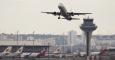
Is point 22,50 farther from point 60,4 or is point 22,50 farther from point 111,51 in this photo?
point 60,4

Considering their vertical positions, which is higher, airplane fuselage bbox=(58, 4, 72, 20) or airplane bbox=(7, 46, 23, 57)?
airplane fuselage bbox=(58, 4, 72, 20)

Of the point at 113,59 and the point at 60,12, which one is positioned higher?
the point at 60,12

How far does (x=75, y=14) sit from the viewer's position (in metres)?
78.0

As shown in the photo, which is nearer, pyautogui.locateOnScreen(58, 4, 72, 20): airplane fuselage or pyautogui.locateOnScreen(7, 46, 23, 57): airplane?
pyautogui.locateOnScreen(58, 4, 72, 20): airplane fuselage

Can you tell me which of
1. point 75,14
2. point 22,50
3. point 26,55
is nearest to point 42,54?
point 26,55

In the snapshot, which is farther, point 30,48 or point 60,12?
point 30,48

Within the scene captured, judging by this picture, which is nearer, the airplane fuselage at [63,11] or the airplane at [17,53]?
the airplane fuselage at [63,11]

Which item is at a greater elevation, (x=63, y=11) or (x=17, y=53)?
(x=63, y=11)

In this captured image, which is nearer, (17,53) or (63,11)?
(63,11)

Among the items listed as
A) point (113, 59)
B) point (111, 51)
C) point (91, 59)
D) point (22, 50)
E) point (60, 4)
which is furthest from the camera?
point (22, 50)

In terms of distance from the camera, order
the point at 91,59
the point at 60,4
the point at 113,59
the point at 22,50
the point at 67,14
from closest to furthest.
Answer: the point at 60,4
the point at 67,14
the point at 91,59
the point at 113,59
the point at 22,50

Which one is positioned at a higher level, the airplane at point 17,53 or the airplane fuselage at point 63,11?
the airplane fuselage at point 63,11

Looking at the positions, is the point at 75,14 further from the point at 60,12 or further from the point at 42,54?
the point at 42,54

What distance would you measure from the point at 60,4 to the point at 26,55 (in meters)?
88.8
